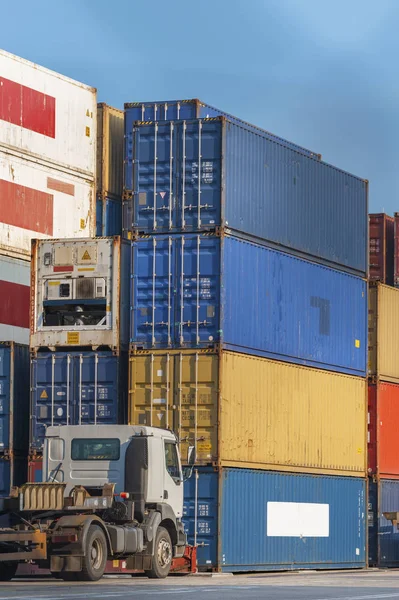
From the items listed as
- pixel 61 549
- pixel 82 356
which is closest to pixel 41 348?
pixel 82 356

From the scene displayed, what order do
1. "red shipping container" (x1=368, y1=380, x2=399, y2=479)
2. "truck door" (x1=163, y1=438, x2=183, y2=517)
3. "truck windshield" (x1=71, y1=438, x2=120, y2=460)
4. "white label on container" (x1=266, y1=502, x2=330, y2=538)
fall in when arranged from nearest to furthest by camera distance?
"truck windshield" (x1=71, y1=438, x2=120, y2=460) → "truck door" (x1=163, y1=438, x2=183, y2=517) → "white label on container" (x1=266, y1=502, x2=330, y2=538) → "red shipping container" (x1=368, y1=380, x2=399, y2=479)

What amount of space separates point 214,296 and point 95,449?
6.74m

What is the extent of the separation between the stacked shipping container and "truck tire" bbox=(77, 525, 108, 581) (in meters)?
6.51

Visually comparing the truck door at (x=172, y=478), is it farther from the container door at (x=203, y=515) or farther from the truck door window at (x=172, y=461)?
the container door at (x=203, y=515)

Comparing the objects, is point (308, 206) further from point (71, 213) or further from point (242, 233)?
point (71, 213)

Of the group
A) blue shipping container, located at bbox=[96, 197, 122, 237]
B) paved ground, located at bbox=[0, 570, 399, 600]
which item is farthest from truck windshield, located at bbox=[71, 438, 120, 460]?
blue shipping container, located at bbox=[96, 197, 122, 237]

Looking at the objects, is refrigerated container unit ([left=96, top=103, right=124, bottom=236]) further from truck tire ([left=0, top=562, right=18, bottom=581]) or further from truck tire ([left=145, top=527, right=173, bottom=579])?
truck tire ([left=0, top=562, right=18, bottom=581])

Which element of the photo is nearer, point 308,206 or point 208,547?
point 208,547

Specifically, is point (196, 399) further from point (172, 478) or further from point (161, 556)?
point (161, 556)

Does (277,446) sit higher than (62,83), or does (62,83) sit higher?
(62,83)

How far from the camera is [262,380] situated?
33.9m

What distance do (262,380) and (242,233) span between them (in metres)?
3.62

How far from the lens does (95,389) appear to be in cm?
3306

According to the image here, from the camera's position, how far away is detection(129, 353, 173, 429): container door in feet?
107
